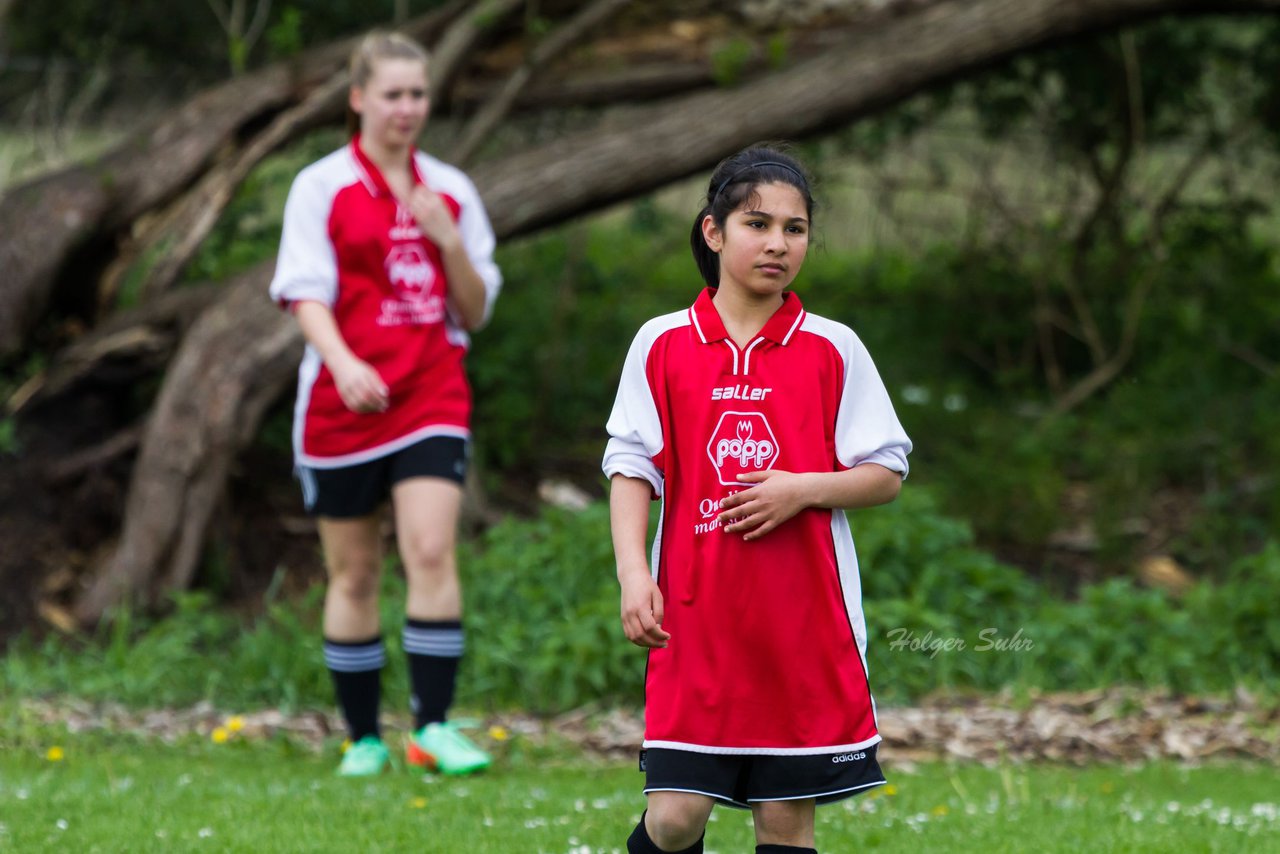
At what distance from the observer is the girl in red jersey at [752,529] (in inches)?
121

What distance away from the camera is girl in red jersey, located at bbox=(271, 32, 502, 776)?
17.2ft

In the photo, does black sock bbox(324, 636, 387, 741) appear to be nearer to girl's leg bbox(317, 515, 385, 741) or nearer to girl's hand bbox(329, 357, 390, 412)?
girl's leg bbox(317, 515, 385, 741)

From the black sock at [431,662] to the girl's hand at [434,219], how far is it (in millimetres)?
1229

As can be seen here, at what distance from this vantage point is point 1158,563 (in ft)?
31.0

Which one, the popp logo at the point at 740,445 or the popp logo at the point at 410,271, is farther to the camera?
the popp logo at the point at 410,271

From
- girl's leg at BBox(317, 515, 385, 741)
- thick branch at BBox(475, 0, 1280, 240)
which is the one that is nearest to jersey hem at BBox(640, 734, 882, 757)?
girl's leg at BBox(317, 515, 385, 741)

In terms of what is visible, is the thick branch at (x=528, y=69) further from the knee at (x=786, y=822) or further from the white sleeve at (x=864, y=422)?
the knee at (x=786, y=822)

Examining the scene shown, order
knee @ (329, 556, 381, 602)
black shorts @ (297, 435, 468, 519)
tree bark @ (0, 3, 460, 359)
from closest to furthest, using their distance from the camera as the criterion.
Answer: black shorts @ (297, 435, 468, 519)
knee @ (329, 556, 381, 602)
tree bark @ (0, 3, 460, 359)

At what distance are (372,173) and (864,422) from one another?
2643 millimetres

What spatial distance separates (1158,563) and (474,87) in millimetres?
4916

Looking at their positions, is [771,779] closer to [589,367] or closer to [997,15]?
[997,15]

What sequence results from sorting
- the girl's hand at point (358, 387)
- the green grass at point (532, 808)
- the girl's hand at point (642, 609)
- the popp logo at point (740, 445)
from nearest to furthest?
1. the girl's hand at point (642, 609)
2. the popp logo at point (740, 445)
3. the green grass at point (532, 808)
4. the girl's hand at point (358, 387)

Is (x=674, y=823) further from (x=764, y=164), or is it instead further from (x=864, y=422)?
(x=764, y=164)

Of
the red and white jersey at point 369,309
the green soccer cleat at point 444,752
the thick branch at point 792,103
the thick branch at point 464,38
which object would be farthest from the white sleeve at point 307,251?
the thick branch at point 464,38
